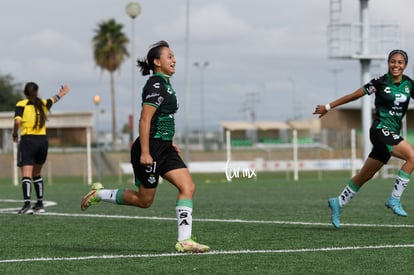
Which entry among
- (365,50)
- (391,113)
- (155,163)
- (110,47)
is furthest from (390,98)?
(110,47)

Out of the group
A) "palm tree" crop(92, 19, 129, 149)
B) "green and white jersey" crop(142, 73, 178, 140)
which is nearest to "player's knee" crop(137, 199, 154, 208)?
"green and white jersey" crop(142, 73, 178, 140)

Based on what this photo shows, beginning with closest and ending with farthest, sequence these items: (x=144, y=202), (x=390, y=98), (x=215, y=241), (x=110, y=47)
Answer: (x=144, y=202) < (x=215, y=241) < (x=390, y=98) < (x=110, y=47)

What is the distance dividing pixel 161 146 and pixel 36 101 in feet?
18.0

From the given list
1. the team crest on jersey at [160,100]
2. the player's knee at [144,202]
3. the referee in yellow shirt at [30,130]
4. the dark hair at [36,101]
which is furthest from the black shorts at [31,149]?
the team crest on jersey at [160,100]

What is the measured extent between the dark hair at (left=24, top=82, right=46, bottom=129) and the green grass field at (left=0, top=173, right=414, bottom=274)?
1.41 m

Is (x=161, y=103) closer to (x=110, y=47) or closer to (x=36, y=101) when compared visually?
(x=36, y=101)

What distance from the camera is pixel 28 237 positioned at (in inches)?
393

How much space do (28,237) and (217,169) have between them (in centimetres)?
4077

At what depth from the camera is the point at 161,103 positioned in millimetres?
8312

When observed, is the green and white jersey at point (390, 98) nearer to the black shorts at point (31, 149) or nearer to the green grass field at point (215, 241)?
the green grass field at point (215, 241)

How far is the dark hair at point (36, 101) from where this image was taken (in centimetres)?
1340

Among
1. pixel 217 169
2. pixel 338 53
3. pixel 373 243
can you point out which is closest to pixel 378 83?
pixel 373 243

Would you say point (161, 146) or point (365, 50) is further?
point (365, 50)

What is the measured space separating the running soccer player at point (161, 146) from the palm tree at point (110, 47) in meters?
72.5
